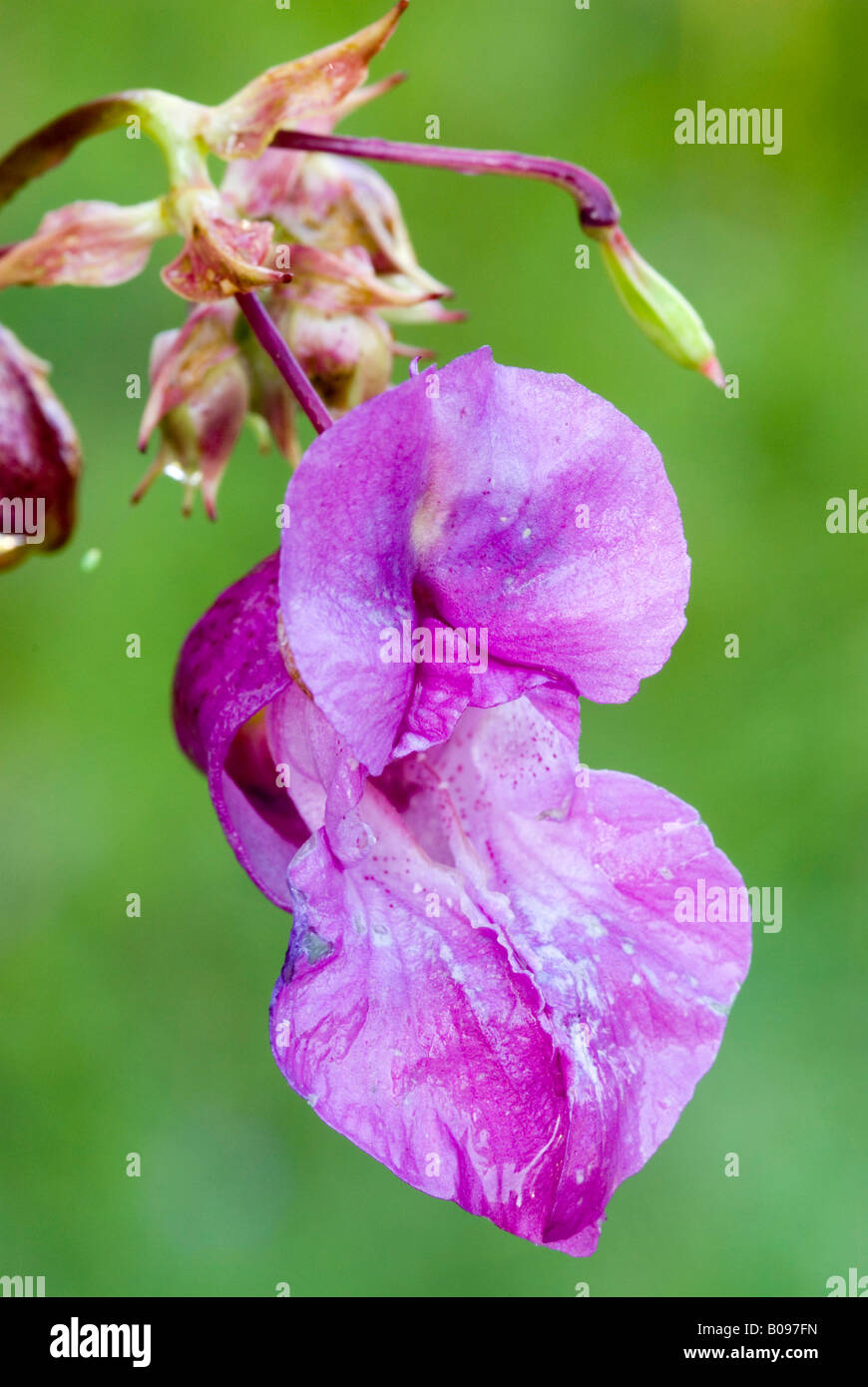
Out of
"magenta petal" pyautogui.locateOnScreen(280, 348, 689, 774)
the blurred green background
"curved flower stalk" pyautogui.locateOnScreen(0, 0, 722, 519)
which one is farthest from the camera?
the blurred green background

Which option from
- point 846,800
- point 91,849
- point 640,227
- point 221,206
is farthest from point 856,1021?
point 221,206

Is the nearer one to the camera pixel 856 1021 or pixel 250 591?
pixel 250 591

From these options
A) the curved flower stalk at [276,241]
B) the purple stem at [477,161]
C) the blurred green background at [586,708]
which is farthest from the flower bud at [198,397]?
the blurred green background at [586,708]

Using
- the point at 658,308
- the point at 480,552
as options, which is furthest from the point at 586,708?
the point at 480,552

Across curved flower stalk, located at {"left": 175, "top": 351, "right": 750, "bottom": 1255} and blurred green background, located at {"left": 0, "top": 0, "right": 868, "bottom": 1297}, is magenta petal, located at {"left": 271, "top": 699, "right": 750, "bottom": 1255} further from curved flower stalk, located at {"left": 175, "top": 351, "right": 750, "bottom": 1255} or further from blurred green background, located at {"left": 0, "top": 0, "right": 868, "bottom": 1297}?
blurred green background, located at {"left": 0, "top": 0, "right": 868, "bottom": 1297}

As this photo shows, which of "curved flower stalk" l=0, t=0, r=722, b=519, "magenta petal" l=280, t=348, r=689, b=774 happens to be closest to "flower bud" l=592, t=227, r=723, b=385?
"curved flower stalk" l=0, t=0, r=722, b=519

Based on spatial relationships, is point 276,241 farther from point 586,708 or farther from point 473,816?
point 586,708

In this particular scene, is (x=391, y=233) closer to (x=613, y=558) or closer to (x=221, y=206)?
(x=221, y=206)

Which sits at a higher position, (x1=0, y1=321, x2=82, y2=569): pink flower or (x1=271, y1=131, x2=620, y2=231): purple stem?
(x1=271, y1=131, x2=620, y2=231): purple stem
